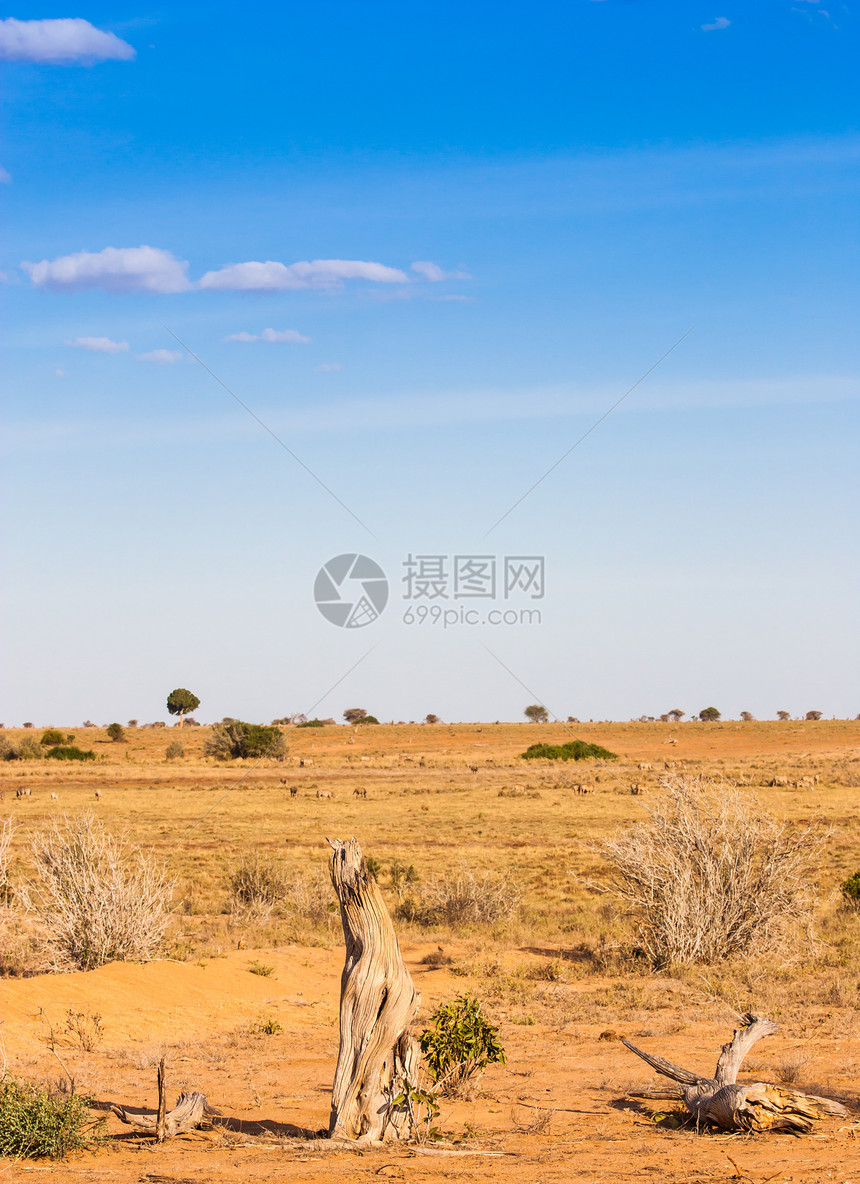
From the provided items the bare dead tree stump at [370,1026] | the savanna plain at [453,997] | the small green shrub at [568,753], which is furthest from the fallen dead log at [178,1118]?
the small green shrub at [568,753]

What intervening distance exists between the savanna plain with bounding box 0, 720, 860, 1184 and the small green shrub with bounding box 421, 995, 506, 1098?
0.61ft

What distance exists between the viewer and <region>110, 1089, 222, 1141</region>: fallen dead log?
7.31 metres

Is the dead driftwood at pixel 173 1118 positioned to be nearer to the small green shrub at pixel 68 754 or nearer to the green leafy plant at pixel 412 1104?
the green leafy plant at pixel 412 1104

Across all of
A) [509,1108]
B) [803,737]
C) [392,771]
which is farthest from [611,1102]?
[803,737]

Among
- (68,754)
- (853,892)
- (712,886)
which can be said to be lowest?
(68,754)

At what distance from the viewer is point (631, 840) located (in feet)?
49.0

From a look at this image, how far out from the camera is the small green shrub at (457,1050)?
334 inches

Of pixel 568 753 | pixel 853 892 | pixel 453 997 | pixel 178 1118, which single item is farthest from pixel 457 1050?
pixel 568 753

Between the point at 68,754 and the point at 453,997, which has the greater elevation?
the point at 453,997

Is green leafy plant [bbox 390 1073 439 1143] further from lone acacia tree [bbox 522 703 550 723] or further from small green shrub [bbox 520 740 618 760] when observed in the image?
lone acacia tree [bbox 522 703 550 723]

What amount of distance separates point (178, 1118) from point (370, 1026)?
165 centimetres

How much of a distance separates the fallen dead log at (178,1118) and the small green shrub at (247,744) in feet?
193

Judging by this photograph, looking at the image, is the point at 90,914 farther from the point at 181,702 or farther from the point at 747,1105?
the point at 181,702

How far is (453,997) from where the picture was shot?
12.8m
